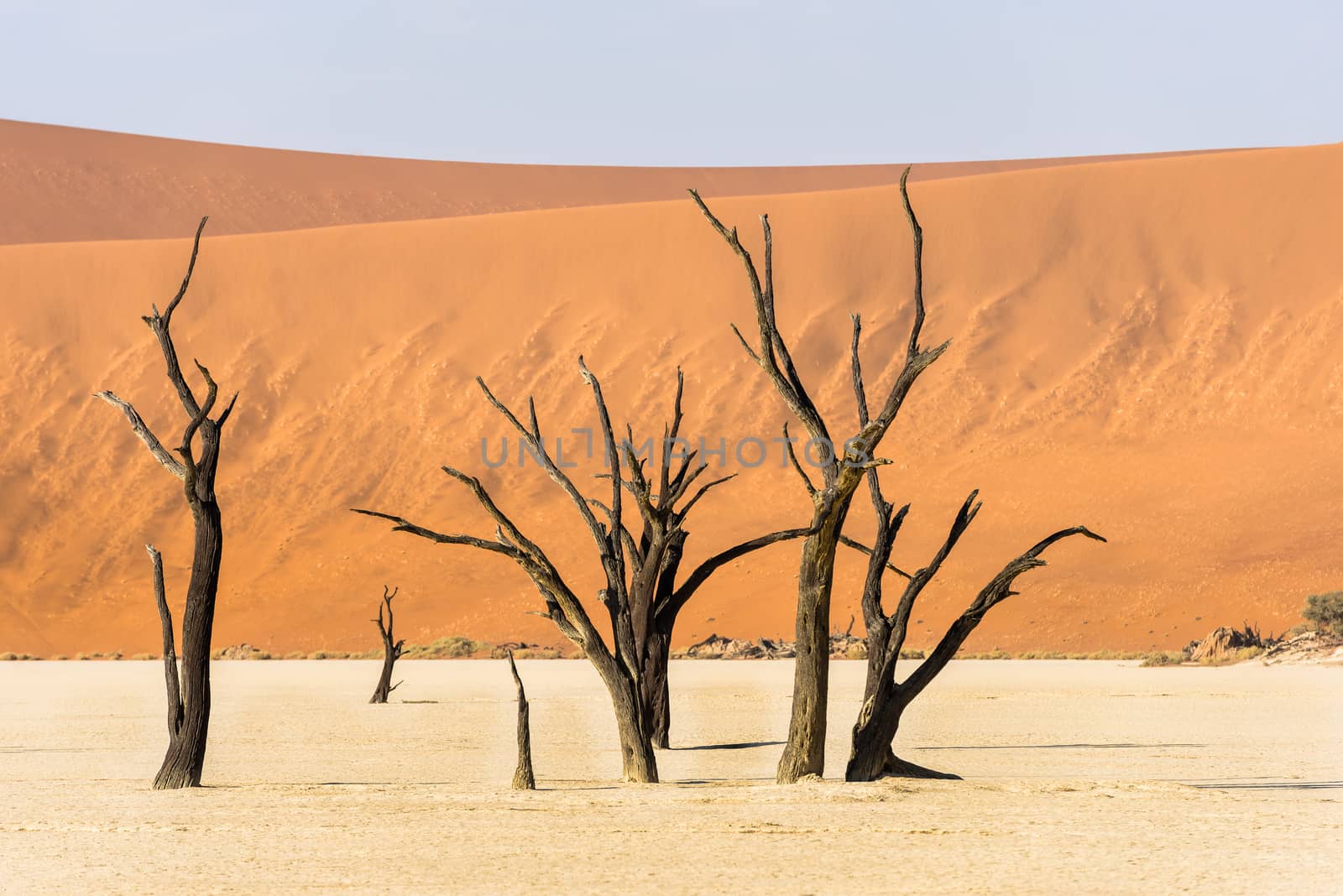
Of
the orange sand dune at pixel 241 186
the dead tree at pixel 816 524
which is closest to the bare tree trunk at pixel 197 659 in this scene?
the dead tree at pixel 816 524

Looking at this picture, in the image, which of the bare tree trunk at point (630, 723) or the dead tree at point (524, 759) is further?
the bare tree trunk at point (630, 723)

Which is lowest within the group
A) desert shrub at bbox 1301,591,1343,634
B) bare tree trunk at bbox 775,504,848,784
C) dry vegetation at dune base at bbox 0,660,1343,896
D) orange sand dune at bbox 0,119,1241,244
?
dry vegetation at dune base at bbox 0,660,1343,896

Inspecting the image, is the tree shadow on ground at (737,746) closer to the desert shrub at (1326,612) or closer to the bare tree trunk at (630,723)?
the bare tree trunk at (630,723)

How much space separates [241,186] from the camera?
110 m

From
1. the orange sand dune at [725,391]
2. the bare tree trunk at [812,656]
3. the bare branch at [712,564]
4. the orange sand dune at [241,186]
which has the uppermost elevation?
the orange sand dune at [241,186]

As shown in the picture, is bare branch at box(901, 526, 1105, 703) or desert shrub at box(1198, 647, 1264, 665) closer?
bare branch at box(901, 526, 1105, 703)

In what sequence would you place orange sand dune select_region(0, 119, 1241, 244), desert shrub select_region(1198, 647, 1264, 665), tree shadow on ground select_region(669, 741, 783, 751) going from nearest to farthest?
1. tree shadow on ground select_region(669, 741, 783, 751)
2. desert shrub select_region(1198, 647, 1264, 665)
3. orange sand dune select_region(0, 119, 1241, 244)

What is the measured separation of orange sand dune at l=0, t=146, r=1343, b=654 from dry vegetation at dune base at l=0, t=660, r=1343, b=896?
27.8 metres

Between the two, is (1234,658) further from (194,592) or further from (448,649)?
(194,592)

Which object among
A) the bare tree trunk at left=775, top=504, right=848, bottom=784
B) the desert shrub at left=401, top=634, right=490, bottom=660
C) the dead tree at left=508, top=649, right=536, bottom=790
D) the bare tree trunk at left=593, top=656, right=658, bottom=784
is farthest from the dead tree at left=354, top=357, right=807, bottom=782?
the desert shrub at left=401, top=634, right=490, bottom=660

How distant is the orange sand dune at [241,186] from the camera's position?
341 feet

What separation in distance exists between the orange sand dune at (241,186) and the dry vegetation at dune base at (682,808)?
277 ft

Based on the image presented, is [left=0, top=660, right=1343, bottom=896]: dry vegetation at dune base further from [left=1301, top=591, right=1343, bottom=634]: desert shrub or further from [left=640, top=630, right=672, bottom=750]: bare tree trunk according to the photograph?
[left=1301, top=591, right=1343, bottom=634]: desert shrub

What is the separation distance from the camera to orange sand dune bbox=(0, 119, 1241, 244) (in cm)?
10388
